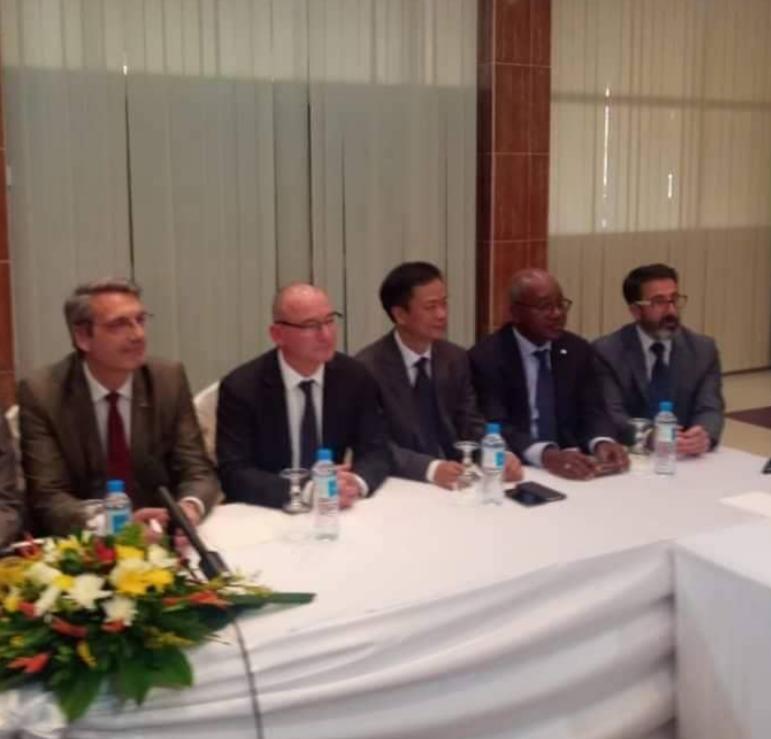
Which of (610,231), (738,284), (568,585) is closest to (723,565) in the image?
(568,585)

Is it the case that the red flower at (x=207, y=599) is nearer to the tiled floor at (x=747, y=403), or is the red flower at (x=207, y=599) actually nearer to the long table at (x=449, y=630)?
the long table at (x=449, y=630)

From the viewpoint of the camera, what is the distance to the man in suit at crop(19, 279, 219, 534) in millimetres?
2537

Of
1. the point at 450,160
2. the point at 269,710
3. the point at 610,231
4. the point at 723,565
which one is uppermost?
the point at 450,160

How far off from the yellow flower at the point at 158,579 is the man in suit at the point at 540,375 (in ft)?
5.32

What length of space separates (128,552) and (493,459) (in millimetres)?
1098

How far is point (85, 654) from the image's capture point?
154 cm

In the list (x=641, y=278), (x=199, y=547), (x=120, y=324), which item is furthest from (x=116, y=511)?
(x=641, y=278)

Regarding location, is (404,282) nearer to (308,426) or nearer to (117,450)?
(308,426)

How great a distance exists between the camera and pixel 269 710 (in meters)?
1.71

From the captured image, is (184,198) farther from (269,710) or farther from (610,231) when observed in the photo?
(269,710)

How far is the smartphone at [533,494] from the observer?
2475mm

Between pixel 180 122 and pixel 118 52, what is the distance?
406 mm

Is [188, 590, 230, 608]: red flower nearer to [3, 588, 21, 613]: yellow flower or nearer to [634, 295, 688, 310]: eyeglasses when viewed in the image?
[3, 588, 21, 613]: yellow flower

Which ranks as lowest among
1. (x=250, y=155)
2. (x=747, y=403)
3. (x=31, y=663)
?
(x=747, y=403)
